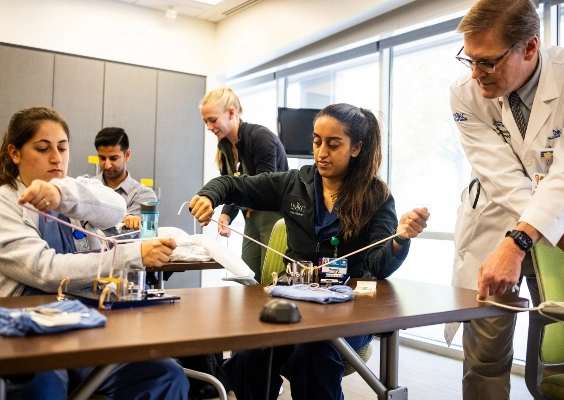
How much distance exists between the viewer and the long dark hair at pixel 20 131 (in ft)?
5.35

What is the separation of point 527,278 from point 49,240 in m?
1.41

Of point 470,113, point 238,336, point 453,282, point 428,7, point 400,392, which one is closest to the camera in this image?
point 238,336

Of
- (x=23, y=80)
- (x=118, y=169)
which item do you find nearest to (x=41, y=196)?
(x=118, y=169)

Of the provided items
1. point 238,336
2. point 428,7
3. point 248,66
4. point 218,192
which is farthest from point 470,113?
point 248,66

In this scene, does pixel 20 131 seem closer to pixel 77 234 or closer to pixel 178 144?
pixel 77 234

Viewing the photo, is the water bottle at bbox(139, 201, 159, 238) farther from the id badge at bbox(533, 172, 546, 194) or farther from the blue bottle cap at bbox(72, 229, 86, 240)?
the id badge at bbox(533, 172, 546, 194)

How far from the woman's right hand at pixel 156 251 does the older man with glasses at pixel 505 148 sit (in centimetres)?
80

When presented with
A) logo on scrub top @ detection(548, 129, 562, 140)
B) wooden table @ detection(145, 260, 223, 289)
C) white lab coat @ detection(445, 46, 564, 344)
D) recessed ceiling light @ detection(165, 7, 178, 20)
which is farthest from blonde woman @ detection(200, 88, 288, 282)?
recessed ceiling light @ detection(165, 7, 178, 20)

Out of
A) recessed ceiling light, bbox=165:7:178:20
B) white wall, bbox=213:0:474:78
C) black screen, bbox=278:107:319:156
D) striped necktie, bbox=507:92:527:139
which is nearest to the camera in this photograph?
striped necktie, bbox=507:92:527:139

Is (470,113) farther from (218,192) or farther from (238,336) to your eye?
(238,336)

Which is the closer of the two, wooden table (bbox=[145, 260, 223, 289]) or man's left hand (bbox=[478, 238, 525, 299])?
man's left hand (bbox=[478, 238, 525, 299])

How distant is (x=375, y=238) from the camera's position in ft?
6.06

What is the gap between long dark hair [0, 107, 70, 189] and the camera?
5.35ft

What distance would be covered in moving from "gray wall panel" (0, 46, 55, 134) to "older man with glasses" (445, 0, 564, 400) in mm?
3971
